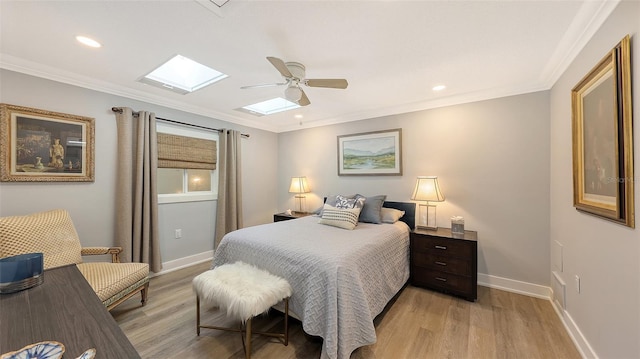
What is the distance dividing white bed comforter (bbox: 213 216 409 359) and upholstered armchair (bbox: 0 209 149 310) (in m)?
0.75

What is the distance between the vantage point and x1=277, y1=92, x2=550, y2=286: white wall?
2.59 m

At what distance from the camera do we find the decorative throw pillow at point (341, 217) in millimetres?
2768

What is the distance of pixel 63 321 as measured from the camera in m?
0.90

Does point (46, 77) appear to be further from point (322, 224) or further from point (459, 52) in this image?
point (459, 52)

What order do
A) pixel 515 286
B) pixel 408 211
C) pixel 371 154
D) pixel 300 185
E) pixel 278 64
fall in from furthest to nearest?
pixel 300 185, pixel 371 154, pixel 408 211, pixel 515 286, pixel 278 64

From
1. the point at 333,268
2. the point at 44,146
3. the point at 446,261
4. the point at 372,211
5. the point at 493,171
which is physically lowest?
the point at 446,261

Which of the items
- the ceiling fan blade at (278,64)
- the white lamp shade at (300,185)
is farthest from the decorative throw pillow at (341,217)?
the ceiling fan blade at (278,64)

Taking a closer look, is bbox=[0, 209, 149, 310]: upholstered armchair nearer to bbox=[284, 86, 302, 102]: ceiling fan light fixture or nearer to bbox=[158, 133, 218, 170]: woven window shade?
bbox=[158, 133, 218, 170]: woven window shade

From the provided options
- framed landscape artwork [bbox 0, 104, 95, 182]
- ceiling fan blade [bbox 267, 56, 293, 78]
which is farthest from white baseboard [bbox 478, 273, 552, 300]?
framed landscape artwork [bbox 0, 104, 95, 182]

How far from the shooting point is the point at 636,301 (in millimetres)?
1211

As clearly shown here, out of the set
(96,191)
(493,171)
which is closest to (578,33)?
(493,171)

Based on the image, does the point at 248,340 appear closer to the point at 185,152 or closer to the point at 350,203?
the point at 350,203

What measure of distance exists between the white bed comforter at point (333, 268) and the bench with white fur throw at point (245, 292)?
0.39 feet

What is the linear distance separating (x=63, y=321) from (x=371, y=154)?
136 inches
